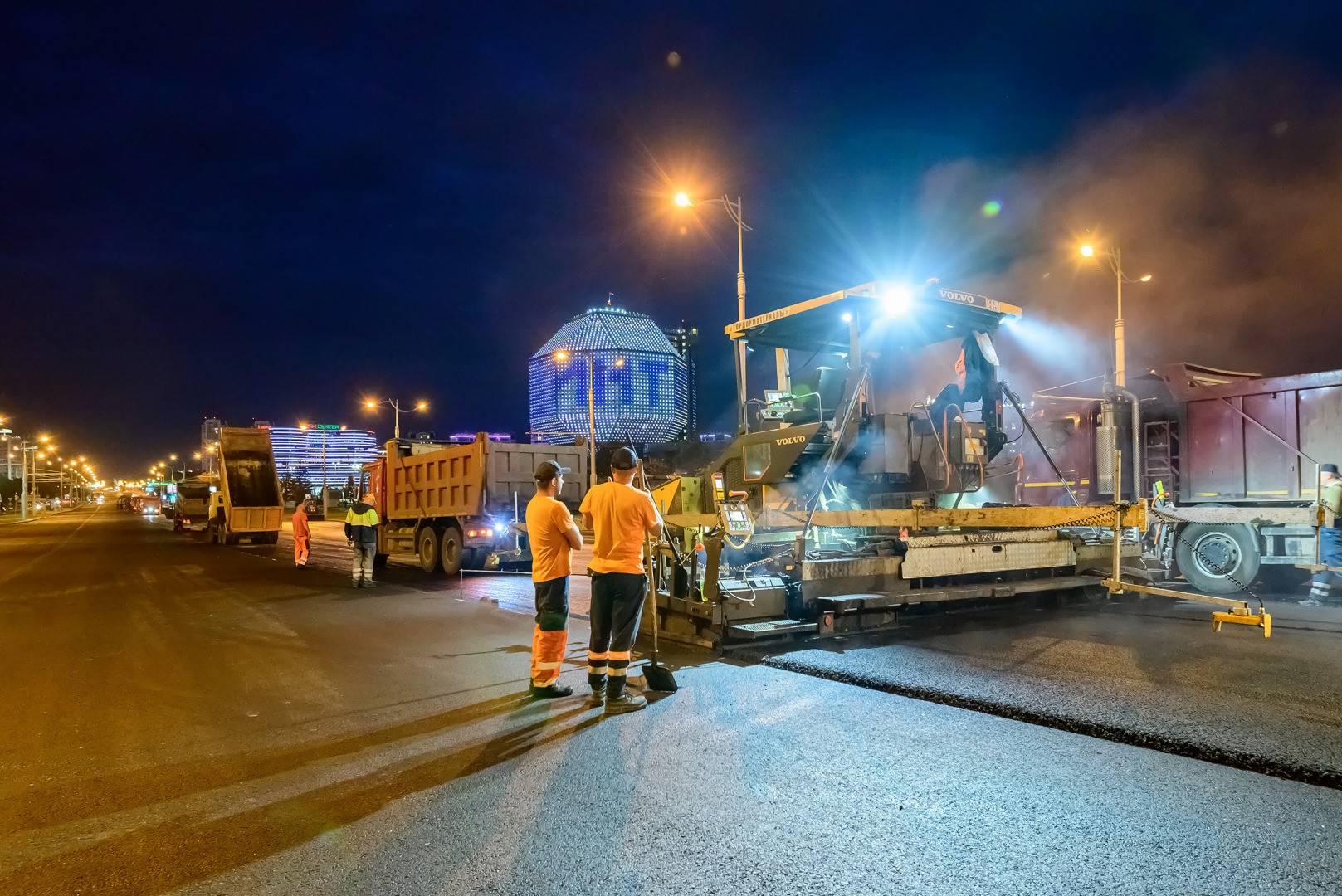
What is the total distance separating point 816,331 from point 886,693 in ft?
14.0

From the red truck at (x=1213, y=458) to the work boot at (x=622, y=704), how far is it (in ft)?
22.9

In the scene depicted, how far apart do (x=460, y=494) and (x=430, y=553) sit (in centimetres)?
186

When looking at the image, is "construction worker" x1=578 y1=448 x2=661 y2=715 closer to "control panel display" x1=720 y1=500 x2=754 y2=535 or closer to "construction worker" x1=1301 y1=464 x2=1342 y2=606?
"control panel display" x1=720 y1=500 x2=754 y2=535

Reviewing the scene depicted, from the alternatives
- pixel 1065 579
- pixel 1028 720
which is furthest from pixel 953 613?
pixel 1028 720

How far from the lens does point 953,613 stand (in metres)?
8.57

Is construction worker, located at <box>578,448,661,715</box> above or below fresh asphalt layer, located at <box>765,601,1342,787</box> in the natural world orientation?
above

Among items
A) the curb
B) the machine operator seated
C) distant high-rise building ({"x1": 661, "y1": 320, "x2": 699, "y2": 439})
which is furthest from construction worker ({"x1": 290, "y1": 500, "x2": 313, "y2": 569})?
distant high-rise building ({"x1": 661, "y1": 320, "x2": 699, "y2": 439})

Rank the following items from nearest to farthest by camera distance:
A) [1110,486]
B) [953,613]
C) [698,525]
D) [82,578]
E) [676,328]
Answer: [698,525] → [953,613] → [1110,486] → [82,578] → [676,328]

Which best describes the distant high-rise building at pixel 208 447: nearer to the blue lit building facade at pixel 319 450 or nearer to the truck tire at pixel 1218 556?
the truck tire at pixel 1218 556

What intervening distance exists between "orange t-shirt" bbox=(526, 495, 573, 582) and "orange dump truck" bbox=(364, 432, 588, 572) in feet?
25.1

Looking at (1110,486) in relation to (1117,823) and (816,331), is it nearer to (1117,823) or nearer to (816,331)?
(816,331)

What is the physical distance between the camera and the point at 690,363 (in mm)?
116312

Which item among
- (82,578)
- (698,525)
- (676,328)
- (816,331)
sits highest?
(676,328)

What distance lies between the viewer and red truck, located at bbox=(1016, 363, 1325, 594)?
10.6m
